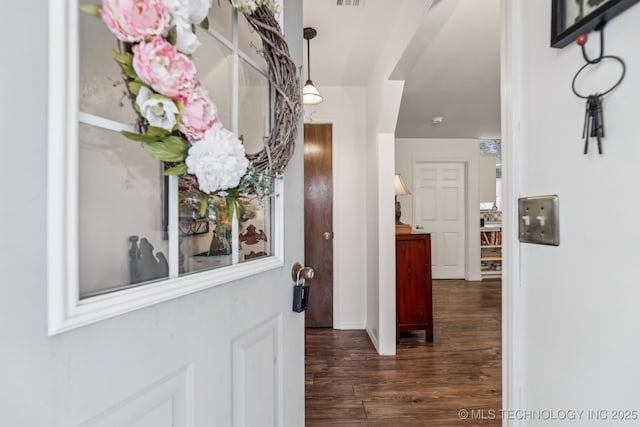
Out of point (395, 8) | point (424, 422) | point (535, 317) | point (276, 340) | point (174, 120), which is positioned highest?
point (395, 8)

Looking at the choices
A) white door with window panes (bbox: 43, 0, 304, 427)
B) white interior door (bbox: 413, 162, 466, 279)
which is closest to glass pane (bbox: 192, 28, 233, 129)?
white door with window panes (bbox: 43, 0, 304, 427)

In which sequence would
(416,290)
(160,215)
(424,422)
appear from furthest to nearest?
(416,290)
(424,422)
(160,215)

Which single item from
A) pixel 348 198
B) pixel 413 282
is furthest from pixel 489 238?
pixel 348 198

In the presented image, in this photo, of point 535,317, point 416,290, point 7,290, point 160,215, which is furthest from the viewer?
point 416,290

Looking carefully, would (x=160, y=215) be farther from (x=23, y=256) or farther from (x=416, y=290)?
(x=416, y=290)

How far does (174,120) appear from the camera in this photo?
529mm

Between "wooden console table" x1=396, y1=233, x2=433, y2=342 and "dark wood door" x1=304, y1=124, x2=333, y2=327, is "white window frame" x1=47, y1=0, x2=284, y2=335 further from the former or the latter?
"dark wood door" x1=304, y1=124, x2=333, y2=327

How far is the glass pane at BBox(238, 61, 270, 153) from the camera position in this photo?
81 centimetres

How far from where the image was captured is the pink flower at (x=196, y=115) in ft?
1.78

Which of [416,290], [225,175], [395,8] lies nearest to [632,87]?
[225,175]

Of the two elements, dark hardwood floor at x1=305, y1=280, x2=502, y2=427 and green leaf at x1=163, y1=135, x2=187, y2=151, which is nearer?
green leaf at x1=163, y1=135, x2=187, y2=151

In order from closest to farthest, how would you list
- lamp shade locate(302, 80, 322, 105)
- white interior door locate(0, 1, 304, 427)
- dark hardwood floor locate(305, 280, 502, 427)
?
white interior door locate(0, 1, 304, 427), dark hardwood floor locate(305, 280, 502, 427), lamp shade locate(302, 80, 322, 105)

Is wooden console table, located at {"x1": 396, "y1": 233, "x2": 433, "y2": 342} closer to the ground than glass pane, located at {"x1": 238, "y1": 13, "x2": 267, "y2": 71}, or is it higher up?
closer to the ground

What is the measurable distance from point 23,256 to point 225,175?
298mm
